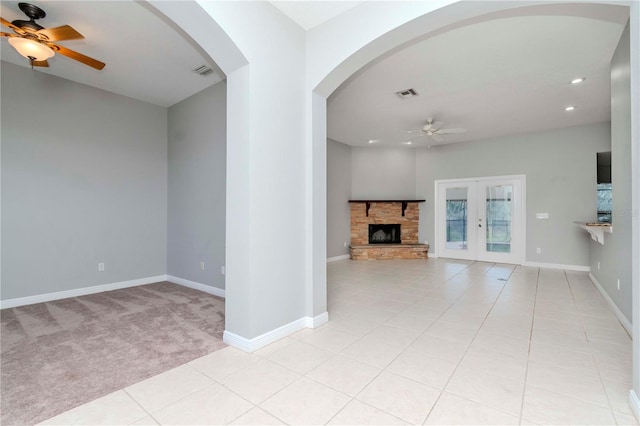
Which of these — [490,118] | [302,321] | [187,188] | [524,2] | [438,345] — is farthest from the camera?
[490,118]

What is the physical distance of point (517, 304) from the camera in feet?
12.3

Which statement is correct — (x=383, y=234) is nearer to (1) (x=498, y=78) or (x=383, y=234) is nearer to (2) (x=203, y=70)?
(1) (x=498, y=78)

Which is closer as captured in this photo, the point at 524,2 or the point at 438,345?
the point at 524,2

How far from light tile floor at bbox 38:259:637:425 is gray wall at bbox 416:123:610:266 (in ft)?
10.2

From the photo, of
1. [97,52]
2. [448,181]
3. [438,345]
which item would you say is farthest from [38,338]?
[448,181]

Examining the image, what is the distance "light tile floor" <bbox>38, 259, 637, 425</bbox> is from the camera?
1.68 meters

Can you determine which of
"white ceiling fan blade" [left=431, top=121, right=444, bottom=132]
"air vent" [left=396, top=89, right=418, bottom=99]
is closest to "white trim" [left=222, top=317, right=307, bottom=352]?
"air vent" [left=396, top=89, right=418, bottom=99]

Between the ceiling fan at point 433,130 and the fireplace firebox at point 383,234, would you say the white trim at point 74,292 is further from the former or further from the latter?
the ceiling fan at point 433,130

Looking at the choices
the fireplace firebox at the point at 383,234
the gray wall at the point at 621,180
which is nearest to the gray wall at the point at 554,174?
the fireplace firebox at the point at 383,234

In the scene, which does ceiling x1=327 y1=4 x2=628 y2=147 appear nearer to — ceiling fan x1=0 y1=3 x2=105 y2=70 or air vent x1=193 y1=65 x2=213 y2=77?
air vent x1=193 y1=65 x2=213 y2=77

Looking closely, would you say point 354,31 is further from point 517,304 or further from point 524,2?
point 517,304

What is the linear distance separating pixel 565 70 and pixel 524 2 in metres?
2.33

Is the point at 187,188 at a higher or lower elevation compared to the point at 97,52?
lower

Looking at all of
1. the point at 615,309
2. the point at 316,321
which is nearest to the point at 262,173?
the point at 316,321
